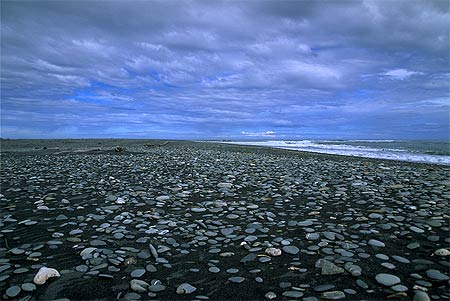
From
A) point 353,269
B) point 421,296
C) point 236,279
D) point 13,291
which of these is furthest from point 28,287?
point 421,296

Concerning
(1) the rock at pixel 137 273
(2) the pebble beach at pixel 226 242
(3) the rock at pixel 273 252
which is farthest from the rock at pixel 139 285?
(3) the rock at pixel 273 252

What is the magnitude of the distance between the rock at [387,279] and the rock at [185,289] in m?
2.34

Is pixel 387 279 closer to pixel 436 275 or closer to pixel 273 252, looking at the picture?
pixel 436 275

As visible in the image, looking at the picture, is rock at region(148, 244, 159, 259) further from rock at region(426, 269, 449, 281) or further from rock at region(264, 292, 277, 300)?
rock at region(426, 269, 449, 281)

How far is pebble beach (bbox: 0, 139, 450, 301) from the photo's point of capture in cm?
373

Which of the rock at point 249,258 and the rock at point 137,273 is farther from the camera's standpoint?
the rock at point 249,258

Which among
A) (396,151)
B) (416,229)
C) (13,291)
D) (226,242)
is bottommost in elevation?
(13,291)

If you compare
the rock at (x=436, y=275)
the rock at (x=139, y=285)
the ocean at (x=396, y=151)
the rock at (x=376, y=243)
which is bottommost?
the rock at (x=139, y=285)

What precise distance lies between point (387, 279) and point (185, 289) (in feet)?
8.40

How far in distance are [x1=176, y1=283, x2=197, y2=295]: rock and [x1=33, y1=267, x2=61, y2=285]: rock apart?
5.51ft

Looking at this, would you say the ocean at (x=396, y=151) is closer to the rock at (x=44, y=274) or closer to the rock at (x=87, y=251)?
the rock at (x=87, y=251)

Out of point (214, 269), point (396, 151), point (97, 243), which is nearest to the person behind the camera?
point (214, 269)

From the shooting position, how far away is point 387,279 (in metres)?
3.81

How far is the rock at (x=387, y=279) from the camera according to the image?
147 inches
